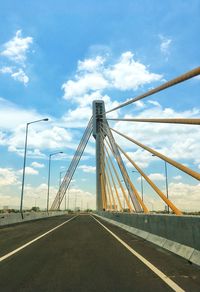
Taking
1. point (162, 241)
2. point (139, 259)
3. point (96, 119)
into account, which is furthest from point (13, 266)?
point (96, 119)

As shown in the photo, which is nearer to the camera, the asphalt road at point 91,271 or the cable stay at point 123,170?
the asphalt road at point 91,271

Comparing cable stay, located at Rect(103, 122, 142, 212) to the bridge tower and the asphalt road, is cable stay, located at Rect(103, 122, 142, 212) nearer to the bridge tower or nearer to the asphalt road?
the bridge tower

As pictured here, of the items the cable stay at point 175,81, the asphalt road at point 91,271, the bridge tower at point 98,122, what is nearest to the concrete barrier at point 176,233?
the asphalt road at point 91,271

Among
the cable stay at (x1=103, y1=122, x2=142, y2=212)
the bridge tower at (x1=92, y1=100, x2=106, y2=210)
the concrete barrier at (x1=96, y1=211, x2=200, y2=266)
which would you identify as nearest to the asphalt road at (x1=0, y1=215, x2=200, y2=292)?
the concrete barrier at (x1=96, y1=211, x2=200, y2=266)

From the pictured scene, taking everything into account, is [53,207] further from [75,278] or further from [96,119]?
[75,278]

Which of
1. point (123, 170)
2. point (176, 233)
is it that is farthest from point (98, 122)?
point (176, 233)

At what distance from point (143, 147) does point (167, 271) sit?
515 inches

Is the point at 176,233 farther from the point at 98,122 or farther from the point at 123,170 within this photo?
the point at 98,122

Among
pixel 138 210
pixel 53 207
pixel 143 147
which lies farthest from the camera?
pixel 53 207

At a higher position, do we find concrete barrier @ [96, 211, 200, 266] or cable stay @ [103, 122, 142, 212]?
cable stay @ [103, 122, 142, 212]

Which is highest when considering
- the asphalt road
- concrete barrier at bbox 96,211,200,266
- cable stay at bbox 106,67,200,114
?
cable stay at bbox 106,67,200,114

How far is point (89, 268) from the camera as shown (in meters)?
9.65

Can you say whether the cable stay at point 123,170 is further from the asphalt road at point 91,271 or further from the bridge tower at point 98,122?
the asphalt road at point 91,271

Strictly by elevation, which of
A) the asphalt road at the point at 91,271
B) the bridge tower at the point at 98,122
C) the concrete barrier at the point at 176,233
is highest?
the bridge tower at the point at 98,122
